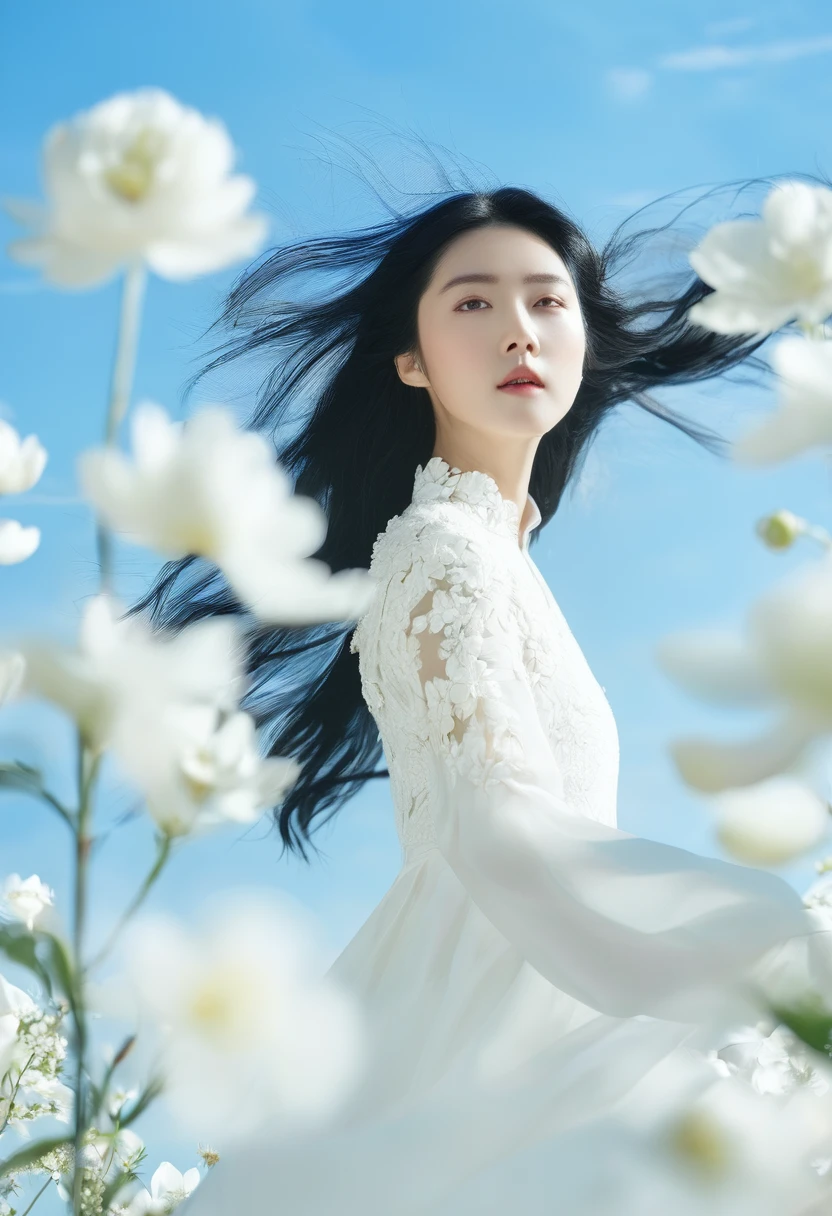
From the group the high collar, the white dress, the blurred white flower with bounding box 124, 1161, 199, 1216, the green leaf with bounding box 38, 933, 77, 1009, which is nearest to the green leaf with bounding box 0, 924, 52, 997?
the green leaf with bounding box 38, 933, 77, 1009

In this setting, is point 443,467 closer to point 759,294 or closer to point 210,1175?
point 210,1175

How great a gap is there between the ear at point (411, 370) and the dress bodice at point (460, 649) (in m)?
0.28

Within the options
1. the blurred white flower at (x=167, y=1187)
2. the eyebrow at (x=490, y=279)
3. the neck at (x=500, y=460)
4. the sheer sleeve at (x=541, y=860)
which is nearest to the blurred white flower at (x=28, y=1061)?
the blurred white flower at (x=167, y=1187)

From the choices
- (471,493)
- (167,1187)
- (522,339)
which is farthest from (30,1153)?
(522,339)

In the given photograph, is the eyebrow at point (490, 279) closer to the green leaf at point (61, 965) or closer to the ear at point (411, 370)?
the ear at point (411, 370)

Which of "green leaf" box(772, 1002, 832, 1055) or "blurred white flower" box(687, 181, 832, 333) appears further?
"blurred white flower" box(687, 181, 832, 333)

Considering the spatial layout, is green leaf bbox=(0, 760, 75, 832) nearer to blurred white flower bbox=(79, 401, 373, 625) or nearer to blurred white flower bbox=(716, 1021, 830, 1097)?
blurred white flower bbox=(79, 401, 373, 625)

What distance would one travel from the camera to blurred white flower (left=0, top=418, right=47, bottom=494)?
19.7 inches

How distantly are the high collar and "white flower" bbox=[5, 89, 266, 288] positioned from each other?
162 cm

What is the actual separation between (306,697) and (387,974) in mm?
825

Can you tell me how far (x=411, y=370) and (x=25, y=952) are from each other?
198 centimetres

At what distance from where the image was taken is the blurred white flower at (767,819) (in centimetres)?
27

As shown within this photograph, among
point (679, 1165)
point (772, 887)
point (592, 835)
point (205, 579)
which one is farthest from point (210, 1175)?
point (205, 579)

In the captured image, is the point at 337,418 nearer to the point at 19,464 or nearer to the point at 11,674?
the point at 19,464
